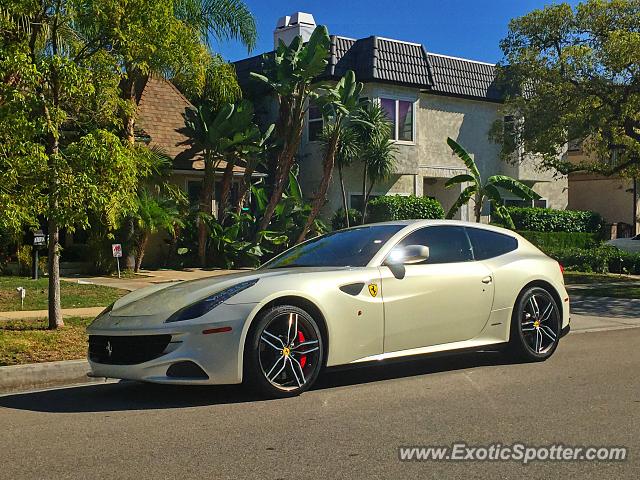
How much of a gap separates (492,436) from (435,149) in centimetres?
2369

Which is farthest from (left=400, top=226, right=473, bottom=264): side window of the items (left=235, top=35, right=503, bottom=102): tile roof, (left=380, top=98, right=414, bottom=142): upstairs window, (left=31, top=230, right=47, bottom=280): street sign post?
(left=380, top=98, right=414, bottom=142): upstairs window

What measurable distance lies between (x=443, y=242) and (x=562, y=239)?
23.2 metres

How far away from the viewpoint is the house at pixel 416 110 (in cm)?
2586

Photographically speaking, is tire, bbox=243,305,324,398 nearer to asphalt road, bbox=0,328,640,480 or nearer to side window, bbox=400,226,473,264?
asphalt road, bbox=0,328,640,480

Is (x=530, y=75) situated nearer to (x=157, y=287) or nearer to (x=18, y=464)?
(x=157, y=287)

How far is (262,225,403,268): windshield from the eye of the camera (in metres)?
7.30

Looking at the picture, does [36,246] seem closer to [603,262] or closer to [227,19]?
[227,19]

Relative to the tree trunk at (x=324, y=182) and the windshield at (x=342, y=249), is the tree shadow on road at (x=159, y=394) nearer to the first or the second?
the windshield at (x=342, y=249)

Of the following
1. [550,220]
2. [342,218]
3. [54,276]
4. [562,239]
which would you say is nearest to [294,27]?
[342,218]

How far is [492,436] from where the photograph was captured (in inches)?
211

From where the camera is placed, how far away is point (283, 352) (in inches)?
251

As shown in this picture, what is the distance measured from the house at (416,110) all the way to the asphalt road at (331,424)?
1806 cm

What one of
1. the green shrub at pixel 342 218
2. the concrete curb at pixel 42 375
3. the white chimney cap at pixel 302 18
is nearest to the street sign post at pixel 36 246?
the concrete curb at pixel 42 375

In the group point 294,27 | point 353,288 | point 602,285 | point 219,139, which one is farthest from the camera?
point 294,27
